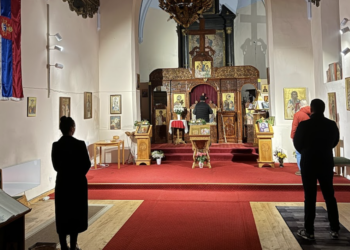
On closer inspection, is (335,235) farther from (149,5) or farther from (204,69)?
(149,5)

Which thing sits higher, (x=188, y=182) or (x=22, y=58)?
(x=22, y=58)

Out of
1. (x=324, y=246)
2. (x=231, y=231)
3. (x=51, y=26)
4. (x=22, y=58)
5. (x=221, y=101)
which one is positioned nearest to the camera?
(x=324, y=246)

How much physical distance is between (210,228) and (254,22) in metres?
13.4

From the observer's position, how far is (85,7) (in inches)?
386

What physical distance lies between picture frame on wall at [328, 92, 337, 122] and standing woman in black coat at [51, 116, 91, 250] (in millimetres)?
6797

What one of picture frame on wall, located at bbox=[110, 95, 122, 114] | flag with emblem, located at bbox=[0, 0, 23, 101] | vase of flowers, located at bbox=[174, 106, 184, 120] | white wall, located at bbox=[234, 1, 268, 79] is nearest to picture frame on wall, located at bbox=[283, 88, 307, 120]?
vase of flowers, located at bbox=[174, 106, 184, 120]

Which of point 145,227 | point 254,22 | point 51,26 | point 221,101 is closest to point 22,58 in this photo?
point 51,26

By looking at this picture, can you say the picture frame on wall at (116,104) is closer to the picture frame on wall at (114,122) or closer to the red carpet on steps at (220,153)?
the picture frame on wall at (114,122)

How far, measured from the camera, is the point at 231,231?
470 centimetres

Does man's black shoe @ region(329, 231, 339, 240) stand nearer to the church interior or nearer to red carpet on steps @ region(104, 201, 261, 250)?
the church interior

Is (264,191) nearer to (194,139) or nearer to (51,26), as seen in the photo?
(194,139)

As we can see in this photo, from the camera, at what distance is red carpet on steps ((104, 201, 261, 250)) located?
13.8 feet

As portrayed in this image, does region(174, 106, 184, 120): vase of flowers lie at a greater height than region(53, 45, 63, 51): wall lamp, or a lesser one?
lesser

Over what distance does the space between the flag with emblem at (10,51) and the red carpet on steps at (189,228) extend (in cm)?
317
